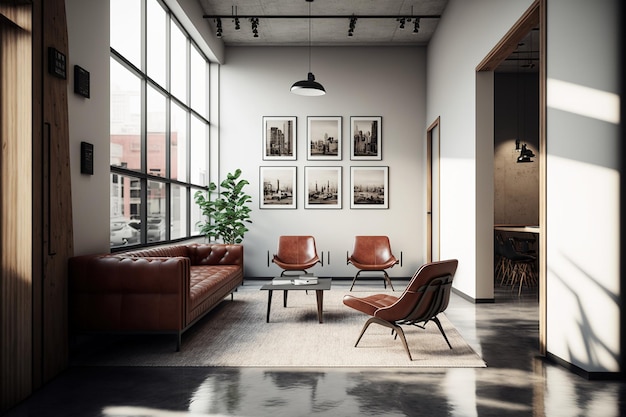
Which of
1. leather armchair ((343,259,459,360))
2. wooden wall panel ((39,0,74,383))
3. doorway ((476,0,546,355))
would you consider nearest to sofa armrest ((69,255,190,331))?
wooden wall panel ((39,0,74,383))

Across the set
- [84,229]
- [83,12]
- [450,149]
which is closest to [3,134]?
[84,229]

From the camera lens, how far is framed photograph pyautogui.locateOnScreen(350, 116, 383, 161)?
9.54 m

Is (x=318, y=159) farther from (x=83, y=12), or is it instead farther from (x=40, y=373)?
(x=40, y=373)

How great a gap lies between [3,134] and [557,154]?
4348 millimetres

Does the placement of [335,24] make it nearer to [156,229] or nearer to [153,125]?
[153,125]

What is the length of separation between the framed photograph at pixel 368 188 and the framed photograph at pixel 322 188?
301 mm

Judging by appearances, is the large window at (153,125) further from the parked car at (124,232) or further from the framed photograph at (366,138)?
the framed photograph at (366,138)

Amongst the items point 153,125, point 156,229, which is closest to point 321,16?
point 153,125

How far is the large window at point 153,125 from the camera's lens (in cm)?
548

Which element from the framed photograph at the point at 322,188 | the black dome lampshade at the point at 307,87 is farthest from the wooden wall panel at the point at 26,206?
the framed photograph at the point at 322,188

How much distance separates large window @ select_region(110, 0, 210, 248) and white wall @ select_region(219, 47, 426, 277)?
0.94m

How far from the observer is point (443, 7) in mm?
8062

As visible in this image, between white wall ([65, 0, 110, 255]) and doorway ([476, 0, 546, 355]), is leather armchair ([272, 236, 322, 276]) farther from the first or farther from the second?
doorway ([476, 0, 546, 355])

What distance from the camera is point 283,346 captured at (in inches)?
179
